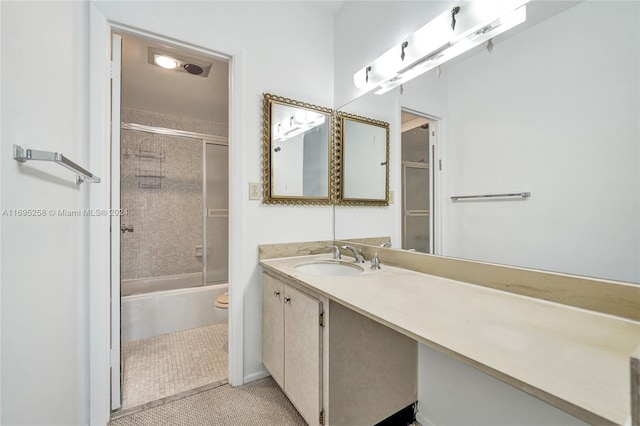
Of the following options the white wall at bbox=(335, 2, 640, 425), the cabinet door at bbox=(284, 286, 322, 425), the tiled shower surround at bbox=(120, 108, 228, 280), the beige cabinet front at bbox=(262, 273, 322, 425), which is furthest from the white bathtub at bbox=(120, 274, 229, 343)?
the white wall at bbox=(335, 2, 640, 425)

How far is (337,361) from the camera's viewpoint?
111 centimetres

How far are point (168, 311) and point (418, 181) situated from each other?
7.86ft

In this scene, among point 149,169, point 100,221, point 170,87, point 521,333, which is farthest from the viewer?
point 149,169

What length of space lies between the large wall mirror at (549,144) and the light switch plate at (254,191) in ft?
3.43

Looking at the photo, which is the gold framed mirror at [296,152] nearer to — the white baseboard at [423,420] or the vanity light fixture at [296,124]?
the vanity light fixture at [296,124]

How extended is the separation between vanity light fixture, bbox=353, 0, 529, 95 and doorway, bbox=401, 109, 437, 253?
0.23 meters

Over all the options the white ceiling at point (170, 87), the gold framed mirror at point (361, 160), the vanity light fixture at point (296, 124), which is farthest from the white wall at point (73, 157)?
the white ceiling at point (170, 87)

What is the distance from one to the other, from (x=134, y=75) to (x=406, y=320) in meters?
2.92

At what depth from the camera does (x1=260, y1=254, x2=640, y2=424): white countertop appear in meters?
0.48

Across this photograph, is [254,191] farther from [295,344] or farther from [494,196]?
[494,196]

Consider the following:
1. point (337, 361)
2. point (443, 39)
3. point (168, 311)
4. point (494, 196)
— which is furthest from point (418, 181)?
point (168, 311)

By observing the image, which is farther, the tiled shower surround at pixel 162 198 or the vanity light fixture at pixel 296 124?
the tiled shower surround at pixel 162 198

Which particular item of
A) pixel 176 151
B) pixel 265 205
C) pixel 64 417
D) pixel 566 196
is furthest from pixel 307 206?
pixel 176 151

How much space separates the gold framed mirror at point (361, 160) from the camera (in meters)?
1.73
